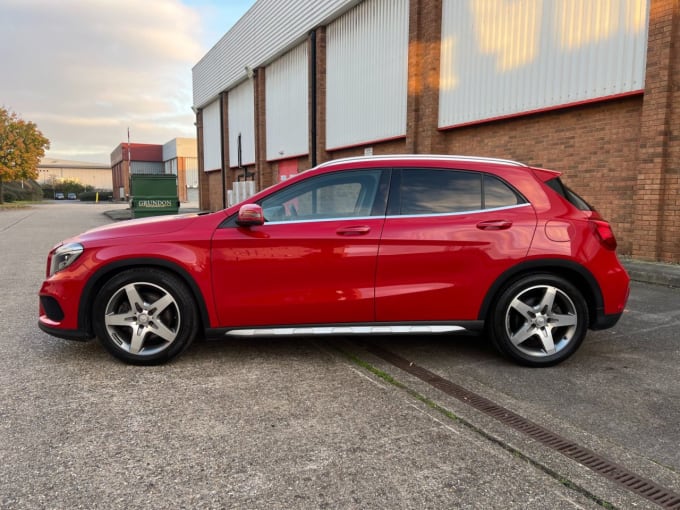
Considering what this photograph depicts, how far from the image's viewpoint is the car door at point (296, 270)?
3996 millimetres

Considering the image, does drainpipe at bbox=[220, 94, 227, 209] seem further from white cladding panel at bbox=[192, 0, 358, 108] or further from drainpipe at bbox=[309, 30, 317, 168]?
drainpipe at bbox=[309, 30, 317, 168]

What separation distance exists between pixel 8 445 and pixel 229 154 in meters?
29.4

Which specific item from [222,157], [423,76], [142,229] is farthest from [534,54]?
[222,157]

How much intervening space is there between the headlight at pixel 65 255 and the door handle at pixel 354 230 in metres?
2.02

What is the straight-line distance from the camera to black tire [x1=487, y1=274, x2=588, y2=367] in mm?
4113

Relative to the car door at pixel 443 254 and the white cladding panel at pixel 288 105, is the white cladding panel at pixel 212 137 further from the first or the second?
the car door at pixel 443 254

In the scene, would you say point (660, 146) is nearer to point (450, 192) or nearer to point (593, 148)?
point (593, 148)

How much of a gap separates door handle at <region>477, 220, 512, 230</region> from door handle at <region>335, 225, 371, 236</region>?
0.90 meters

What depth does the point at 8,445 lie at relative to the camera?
2.85 metres

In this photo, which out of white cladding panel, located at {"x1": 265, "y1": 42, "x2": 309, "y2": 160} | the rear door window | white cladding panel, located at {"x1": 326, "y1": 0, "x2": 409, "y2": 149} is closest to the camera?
the rear door window

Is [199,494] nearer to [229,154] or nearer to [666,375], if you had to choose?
[666,375]

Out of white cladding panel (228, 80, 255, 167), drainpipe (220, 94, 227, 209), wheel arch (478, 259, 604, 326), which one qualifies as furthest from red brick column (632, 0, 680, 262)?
drainpipe (220, 94, 227, 209)

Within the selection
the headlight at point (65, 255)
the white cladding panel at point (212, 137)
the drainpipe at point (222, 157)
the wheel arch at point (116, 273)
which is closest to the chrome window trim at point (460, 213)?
the wheel arch at point (116, 273)

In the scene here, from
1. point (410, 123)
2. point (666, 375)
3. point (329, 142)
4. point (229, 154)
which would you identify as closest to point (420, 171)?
point (666, 375)
